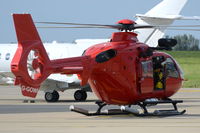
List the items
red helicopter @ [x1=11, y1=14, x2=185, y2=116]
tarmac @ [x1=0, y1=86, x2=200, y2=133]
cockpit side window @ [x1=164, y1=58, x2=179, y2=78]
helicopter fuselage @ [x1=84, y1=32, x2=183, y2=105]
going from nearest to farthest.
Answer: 1. tarmac @ [x1=0, y1=86, x2=200, y2=133]
2. red helicopter @ [x1=11, y1=14, x2=185, y2=116]
3. helicopter fuselage @ [x1=84, y1=32, x2=183, y2=105]
4. cockpit side window @ [x1=164, y1=58, x2=179, y2=78]

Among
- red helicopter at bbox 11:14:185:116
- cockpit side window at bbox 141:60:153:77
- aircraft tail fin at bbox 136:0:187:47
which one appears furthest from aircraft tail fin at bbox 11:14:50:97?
aircraft tail fin at bbox 136:0:187:47

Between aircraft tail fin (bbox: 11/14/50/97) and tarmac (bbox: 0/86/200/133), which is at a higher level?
aircraft tail fin (bbox: 11/14/50/97)

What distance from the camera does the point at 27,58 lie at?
22.7 meters

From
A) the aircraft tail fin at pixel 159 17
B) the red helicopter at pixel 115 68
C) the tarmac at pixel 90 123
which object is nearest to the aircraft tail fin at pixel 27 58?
the red helicopter at pixel 115 68

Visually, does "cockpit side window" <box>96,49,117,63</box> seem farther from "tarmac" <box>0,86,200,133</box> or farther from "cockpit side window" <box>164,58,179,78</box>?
"cockpit side window" <box>164,58,179,78</box>

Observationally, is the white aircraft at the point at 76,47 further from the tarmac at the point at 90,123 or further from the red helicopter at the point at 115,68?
the red helicopter at the point at 115,68

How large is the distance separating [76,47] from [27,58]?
16309 mm

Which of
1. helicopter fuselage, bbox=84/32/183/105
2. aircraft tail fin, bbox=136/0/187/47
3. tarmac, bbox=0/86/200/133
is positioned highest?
aircraft tail fin, bbox=136/0/187/47

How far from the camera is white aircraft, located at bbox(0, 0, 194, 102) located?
37031mm

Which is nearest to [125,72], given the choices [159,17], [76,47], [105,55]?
[105,55]

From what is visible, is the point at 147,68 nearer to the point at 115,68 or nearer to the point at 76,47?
the point at 115,68

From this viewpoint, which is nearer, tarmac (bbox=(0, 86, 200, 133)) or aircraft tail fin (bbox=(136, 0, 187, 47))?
tarmac (bbox=(0, 86, 200, 133))

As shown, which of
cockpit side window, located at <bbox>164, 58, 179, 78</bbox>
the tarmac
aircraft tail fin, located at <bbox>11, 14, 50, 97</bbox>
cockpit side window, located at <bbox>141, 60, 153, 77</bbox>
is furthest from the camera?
cockpit side window, located at <bbox>164, 58, 179, 78</bbox>

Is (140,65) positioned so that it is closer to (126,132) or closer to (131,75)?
(131,75)
